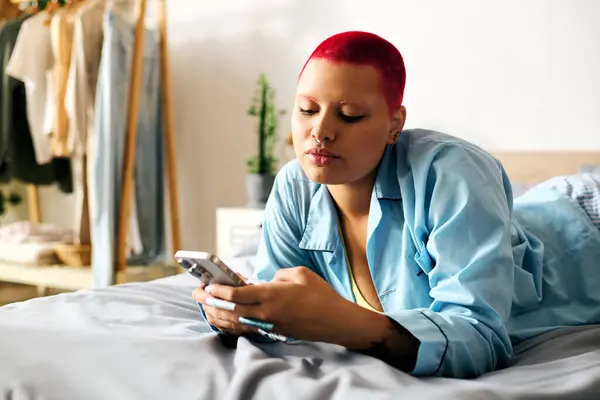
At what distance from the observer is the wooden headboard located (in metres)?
2.26

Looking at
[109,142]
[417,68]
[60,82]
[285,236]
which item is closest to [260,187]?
[109,142]

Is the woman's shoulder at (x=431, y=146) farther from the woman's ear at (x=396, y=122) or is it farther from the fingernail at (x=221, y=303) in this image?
the fingernail at (x=221, y=303)

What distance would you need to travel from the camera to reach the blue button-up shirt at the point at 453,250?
86 centimetres

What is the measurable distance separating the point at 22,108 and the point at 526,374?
278 cm

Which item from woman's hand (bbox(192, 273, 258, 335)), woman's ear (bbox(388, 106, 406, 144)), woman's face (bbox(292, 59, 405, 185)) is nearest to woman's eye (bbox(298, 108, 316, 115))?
woman's face (bbox(292, 59, 405, 185))

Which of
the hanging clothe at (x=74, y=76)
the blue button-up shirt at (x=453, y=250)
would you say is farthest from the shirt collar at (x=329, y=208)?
the hanging clothe at (x=74, y=76)

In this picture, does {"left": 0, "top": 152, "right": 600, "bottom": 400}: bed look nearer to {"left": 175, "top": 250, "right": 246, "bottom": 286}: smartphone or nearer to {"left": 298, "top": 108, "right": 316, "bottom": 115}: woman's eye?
{"left": 175, "top": 250, "right": 246, "bottom": 286}: smartphone

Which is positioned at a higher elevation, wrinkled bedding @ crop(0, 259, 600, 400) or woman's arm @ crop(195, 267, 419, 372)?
woman's arm @ crop(195, 267, 419, 372)

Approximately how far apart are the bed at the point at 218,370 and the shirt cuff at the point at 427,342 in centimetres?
2

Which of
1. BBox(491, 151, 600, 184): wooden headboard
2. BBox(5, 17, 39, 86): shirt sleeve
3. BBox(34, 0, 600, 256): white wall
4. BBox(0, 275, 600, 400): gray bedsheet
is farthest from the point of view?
BBox(5, 17, 39, 86): shirt sleeve

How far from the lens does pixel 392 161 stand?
1073mm

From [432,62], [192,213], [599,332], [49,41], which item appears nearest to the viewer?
[599,332]

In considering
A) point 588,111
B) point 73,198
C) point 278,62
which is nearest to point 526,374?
point 588,111

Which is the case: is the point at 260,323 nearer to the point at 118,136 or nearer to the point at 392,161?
the point at 392,161
